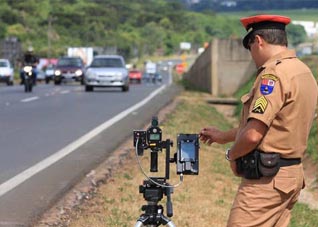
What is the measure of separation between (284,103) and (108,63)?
31.2 m

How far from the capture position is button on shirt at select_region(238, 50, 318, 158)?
4352 millimetres

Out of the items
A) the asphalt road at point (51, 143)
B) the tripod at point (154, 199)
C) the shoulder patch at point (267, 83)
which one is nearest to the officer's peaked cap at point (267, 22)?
the shoulder patch at point (267, 83)

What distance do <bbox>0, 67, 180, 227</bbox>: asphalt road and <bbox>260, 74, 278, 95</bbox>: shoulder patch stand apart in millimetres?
3577

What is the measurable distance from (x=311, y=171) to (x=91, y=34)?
11603 centimetres

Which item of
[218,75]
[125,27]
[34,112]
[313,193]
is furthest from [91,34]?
[313,193]

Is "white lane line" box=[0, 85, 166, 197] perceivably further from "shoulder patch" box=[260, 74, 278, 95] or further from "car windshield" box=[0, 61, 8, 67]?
"car windshield" box=[0, 61, 8, 67]

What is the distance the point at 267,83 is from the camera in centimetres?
436

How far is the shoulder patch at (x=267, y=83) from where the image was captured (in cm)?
435

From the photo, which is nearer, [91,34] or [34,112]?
[34,112]

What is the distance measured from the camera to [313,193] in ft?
38.4

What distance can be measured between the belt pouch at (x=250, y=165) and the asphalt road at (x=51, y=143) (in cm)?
330

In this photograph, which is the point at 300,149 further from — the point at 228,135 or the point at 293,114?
the point at 228,135

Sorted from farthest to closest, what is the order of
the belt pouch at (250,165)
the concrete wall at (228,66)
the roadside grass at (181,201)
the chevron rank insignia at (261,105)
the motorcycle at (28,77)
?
the concrete wall at (228,66) → the motorcycle at (28,77) → the roadside grass at (181,201) → the belt pouch at (250,165) → the chevron rank insignia at (261,105)

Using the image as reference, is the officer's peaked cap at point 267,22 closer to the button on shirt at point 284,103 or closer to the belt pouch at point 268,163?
the button on shirt at point 284,103
